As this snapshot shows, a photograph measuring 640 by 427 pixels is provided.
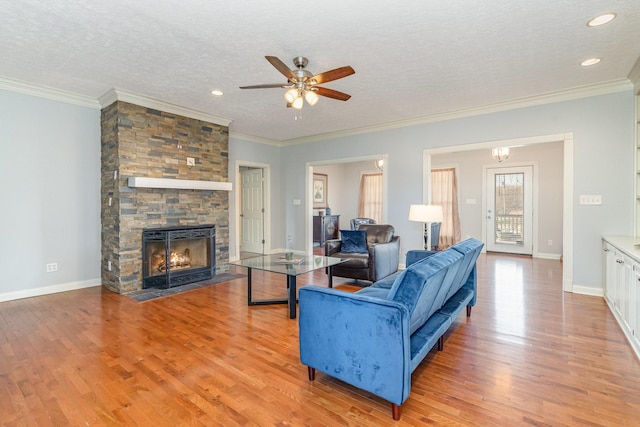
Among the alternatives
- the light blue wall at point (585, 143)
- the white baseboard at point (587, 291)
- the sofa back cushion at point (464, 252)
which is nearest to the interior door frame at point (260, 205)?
the light blue wall at point (585, 143)

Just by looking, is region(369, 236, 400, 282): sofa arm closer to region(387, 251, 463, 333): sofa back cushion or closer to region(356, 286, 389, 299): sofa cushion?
region(356, 286, 389, 299): sofa cushion

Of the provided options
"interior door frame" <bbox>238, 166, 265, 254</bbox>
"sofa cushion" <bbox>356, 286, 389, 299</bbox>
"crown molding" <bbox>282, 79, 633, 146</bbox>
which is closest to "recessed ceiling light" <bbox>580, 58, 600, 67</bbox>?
"crown molding" <bbox>282, 79, 633, 146</bbox>

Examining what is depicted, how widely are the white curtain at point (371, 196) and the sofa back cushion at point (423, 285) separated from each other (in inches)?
266

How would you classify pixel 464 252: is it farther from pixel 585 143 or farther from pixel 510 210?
pixel 510 210

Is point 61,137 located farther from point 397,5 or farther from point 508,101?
point 508,101

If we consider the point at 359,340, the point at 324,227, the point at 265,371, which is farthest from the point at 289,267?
the point at 324,227

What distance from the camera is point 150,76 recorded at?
3.59 m

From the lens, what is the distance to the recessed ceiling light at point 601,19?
243 centimetres

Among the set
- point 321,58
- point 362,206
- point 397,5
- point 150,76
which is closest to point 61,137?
point 150,76

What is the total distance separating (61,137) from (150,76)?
5.75ft

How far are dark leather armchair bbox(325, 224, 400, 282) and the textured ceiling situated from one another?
2.08 m

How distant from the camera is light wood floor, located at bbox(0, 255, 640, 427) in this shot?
1793 mm

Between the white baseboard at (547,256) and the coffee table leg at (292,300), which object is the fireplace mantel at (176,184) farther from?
the white baseboard at (547,256)

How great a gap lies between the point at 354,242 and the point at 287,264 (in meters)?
1.52
